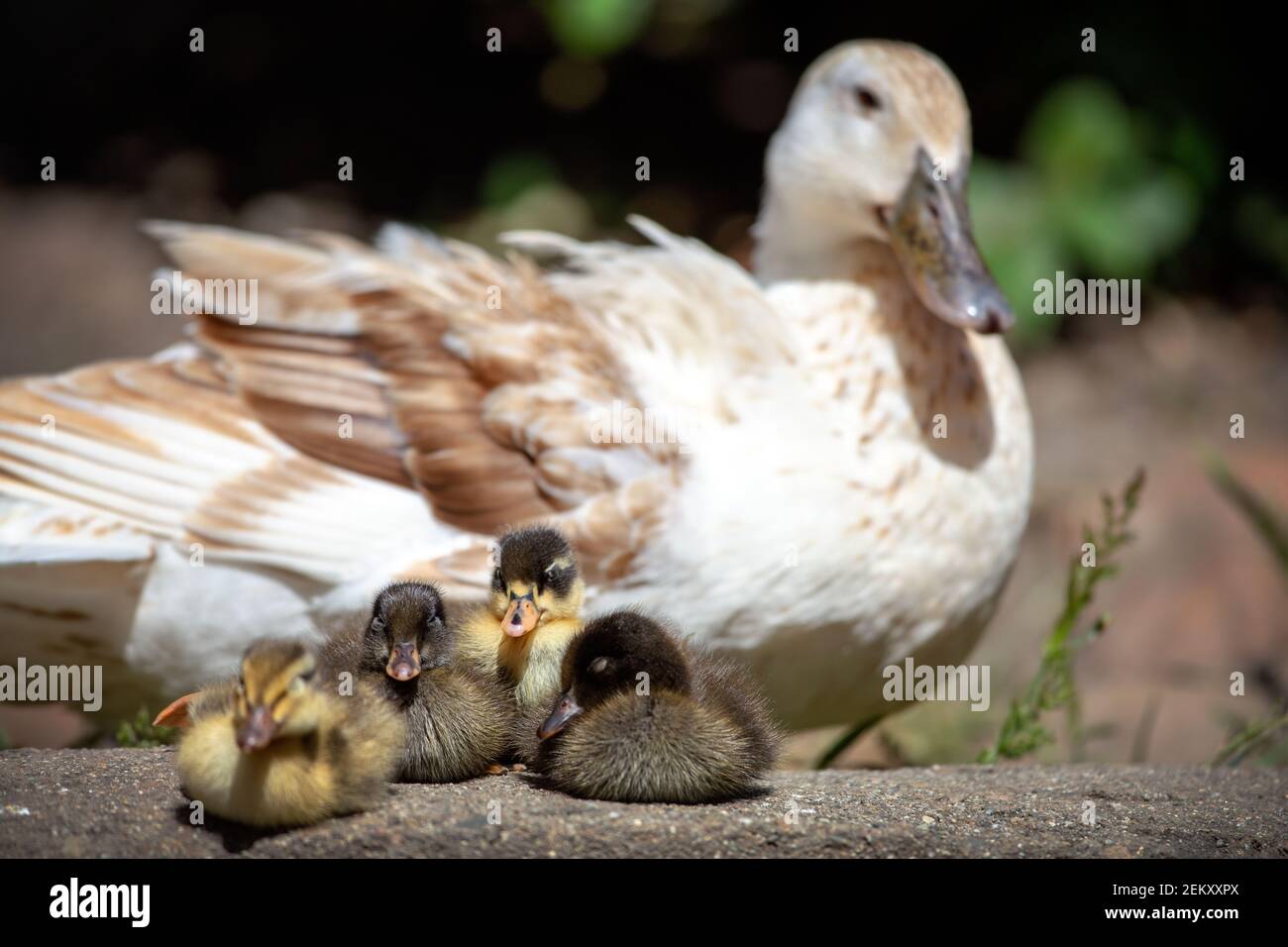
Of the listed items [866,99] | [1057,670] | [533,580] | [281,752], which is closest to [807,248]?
[866,99]

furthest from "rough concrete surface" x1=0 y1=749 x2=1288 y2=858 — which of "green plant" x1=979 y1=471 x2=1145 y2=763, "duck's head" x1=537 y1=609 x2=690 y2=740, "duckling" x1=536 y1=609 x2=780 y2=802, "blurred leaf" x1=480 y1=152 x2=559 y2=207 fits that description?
"blurred leaf" x1=480 y1=152 x2=559 y2=207

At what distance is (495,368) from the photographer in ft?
13.3

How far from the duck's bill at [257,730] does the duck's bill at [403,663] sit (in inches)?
15.4

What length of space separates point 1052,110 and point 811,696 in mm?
4924

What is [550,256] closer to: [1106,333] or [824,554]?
[824,554]

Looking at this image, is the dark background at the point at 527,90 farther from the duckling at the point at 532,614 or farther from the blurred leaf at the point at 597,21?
the duckling at the point at 532,614

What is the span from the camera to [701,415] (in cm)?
399

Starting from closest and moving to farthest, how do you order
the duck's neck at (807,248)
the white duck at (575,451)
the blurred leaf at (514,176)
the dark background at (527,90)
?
the white duck at (575,451)
the duck's neck at (807,248)
the dark background at (527,90)
the blurred leaf at (514,176)

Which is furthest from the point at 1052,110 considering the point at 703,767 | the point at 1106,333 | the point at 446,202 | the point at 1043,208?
the point at 703,767

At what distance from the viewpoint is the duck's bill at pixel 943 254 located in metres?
4.07

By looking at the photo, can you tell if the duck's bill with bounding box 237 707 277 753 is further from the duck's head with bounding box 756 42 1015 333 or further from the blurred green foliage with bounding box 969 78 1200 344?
the blurred green foliage with bounding box 969 78 1200 344

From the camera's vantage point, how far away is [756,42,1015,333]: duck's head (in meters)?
4.18

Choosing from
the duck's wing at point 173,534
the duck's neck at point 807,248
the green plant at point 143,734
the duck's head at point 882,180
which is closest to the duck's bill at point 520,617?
the duck's wing at point 173,534

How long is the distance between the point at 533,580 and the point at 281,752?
690 millimetres
